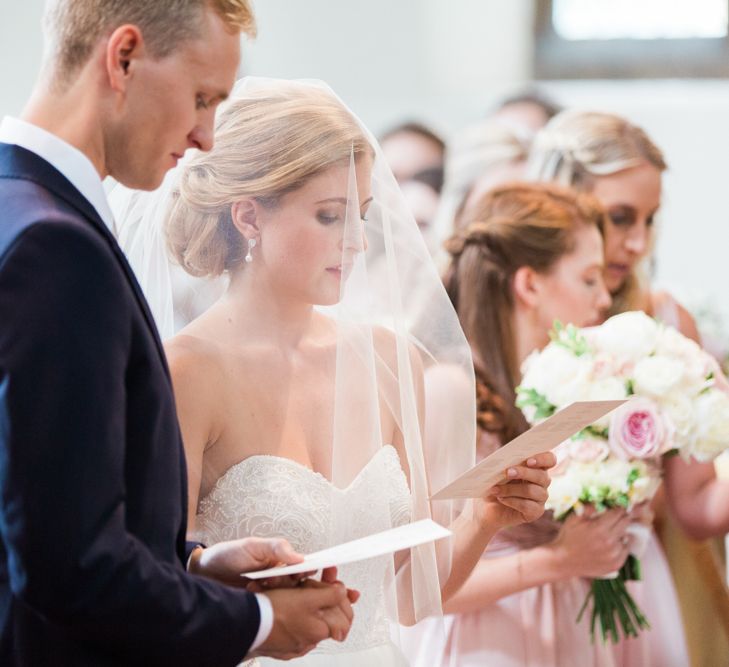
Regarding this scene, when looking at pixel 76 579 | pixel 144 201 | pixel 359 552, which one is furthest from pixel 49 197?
pixel 144 201

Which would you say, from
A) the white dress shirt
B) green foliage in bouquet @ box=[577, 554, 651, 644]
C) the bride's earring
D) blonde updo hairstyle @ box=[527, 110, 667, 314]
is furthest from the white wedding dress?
blonde updo hairstyle @ box=[527, 110, 667, 314]

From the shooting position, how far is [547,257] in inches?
141

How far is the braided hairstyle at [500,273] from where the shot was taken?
11.4 feet

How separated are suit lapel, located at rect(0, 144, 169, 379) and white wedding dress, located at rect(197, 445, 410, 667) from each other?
780mm

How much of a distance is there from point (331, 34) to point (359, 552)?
9.89 ft

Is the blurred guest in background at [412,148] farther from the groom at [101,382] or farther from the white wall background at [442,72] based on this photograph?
the groom at [101,382]

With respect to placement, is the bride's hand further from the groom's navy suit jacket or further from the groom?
the groom's navy suit jacket

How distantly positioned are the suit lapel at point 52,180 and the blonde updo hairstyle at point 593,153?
2784mm

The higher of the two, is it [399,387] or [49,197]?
[49,197]

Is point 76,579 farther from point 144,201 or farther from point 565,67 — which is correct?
point 565,67

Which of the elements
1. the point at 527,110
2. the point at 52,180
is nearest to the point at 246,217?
the point at 52,180

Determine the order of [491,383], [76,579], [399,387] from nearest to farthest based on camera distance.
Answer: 1. [76,579]
2. [399,387]
3. [491,383]

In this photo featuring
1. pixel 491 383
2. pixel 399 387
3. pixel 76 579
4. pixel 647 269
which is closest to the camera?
pixel 76 579

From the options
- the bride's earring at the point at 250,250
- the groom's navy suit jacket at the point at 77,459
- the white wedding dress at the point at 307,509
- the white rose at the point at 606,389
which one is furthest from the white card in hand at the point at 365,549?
the white rose at the point at 606,389
